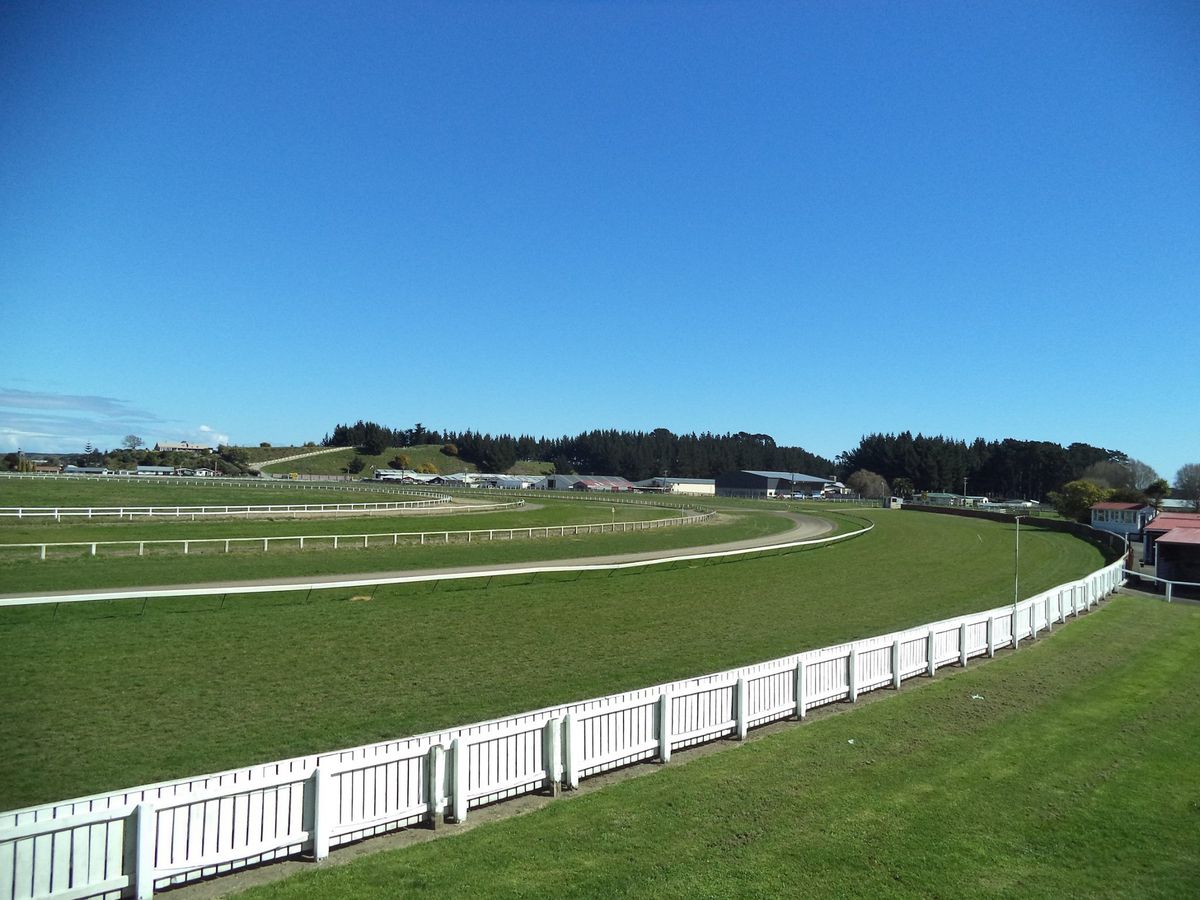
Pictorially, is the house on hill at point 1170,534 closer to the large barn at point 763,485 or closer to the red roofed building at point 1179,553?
the red roofed building at point 1179,553

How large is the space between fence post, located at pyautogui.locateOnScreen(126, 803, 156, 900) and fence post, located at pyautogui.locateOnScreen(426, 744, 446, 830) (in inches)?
106

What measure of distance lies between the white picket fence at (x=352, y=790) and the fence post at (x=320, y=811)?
11mm

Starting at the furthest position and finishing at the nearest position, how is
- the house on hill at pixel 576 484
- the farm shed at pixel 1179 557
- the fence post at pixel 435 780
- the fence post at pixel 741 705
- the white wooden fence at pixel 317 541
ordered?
the house on hill at pixel 576 484, the farm shed at pixel 1179 557, the white wooden fence at pixel 317 541, the fence post at pixel 741 705, the fence post at pixel 435 780

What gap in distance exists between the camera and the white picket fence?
6938 millimetres

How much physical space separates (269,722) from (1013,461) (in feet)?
598

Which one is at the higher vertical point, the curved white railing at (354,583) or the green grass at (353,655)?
the curved white railing at (354,583)

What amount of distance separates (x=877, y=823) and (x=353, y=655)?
502 inches

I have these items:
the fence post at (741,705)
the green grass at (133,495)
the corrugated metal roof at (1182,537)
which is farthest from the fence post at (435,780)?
the green grass at (133,495)

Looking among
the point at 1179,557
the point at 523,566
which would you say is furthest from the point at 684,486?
the point at 523,566

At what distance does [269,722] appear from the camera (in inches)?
533

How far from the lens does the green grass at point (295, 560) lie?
91.6 ft

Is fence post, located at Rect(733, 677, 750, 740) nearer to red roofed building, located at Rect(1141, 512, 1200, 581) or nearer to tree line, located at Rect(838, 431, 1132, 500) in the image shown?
red roofed building, located at Rect(1141, 512, 1200, 581)

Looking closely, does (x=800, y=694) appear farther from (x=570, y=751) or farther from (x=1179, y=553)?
(x=1179, y=553)

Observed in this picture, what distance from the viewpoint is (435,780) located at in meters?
9.04
